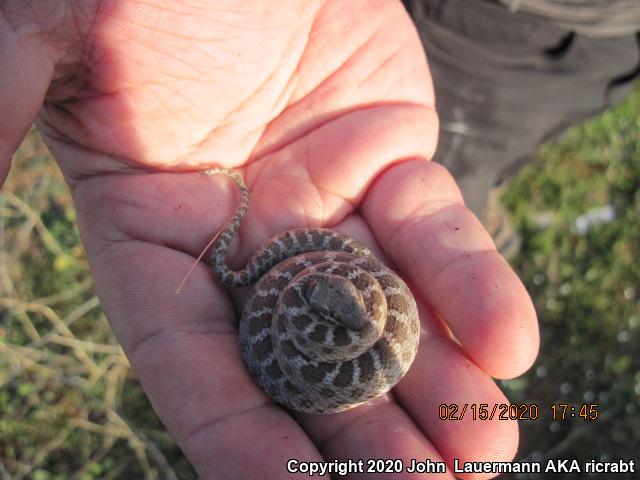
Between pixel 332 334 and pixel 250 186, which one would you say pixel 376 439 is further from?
pixel 250 186

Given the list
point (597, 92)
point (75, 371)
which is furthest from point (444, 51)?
point (75, 371)

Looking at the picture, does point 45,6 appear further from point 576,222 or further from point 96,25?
point 576,222

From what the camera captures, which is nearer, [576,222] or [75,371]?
[75,371]

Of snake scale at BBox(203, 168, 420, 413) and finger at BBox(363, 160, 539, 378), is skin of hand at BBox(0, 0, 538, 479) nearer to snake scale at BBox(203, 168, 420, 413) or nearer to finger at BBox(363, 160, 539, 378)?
finger at BBox(363, 160, 539, 378)

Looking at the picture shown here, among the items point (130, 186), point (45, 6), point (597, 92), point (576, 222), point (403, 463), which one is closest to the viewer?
point (403, 463)

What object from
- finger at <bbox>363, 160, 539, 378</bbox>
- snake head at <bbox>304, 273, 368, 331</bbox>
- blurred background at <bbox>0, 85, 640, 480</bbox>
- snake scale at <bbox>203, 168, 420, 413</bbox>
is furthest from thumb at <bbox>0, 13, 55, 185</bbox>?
blurred background at <bbox>0, 85, 640, 480</bbox>

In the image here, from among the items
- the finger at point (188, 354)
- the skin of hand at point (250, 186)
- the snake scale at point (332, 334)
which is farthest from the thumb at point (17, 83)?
the snake scale at point (332, 334)
